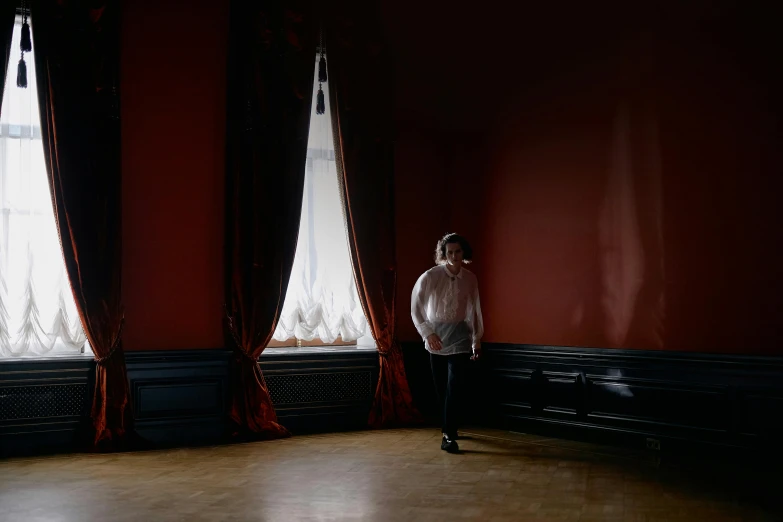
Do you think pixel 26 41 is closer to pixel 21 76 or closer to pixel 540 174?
pixel 21 76

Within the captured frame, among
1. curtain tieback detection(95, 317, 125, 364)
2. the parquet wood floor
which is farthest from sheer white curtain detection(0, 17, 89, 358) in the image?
the parquet wood floor

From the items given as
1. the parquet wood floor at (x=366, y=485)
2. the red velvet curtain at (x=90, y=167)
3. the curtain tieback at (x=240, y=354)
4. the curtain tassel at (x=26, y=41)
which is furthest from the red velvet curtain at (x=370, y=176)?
the curtain tassel at (x=26, y=41)

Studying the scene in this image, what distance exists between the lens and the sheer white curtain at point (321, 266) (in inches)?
228

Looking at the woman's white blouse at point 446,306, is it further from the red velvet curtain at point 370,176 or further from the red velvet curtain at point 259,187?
the red velvet curtain at point 259,187

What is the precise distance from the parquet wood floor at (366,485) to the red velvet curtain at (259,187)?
0.67 m

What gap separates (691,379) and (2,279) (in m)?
4.29

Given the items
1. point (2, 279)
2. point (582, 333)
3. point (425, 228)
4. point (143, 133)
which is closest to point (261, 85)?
point (143, 133)

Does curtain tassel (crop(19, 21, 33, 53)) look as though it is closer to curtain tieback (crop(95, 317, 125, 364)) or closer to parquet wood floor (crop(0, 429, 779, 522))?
curtain tieback (crop(95, 317, 125, 364))

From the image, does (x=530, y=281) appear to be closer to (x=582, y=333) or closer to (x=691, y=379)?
(x=582, y=333)

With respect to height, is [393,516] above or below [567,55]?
below

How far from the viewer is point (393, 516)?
344cm

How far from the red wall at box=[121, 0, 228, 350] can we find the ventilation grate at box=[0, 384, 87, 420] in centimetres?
47

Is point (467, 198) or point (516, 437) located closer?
point (516, 437)

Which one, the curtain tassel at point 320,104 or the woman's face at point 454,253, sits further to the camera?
the curtain tassel at point 320,104
